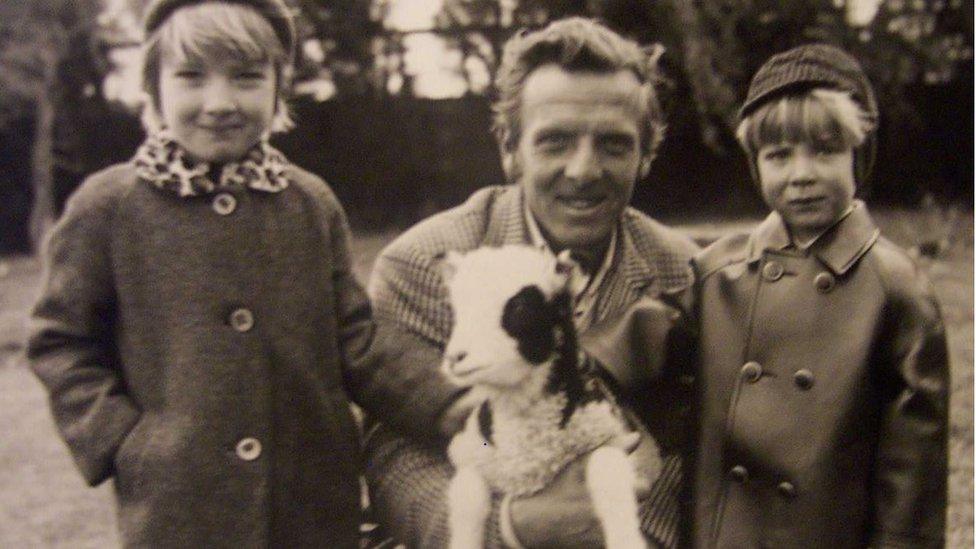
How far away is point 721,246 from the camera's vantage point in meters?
1.95

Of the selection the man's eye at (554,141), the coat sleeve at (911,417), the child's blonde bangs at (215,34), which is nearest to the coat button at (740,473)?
the coat sleeve at (911,417)

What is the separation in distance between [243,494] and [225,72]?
2.45ft

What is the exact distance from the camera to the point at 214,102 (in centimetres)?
173

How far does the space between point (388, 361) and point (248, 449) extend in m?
0.30

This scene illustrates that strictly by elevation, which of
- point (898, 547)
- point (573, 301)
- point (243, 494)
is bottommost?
point (898, 547)

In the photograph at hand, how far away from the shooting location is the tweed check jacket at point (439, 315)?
190cm

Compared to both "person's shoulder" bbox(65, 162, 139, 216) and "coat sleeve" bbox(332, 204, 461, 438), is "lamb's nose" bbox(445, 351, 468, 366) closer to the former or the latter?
"coat sleeve" bbox(332, 204, 461, 438)

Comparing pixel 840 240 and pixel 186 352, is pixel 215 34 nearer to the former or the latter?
pixel 186 352

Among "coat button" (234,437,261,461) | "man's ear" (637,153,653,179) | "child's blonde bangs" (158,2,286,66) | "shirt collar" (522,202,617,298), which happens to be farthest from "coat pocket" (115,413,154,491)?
"man's ear" (637,153,653,179)

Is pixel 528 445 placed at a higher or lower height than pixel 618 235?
lower

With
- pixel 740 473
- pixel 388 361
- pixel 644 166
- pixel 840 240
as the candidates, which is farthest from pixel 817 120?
pixel 388 361

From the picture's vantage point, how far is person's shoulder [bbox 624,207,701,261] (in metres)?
1.95

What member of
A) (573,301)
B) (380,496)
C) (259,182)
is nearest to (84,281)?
(259,182)

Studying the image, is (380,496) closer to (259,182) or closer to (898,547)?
(259,182)
